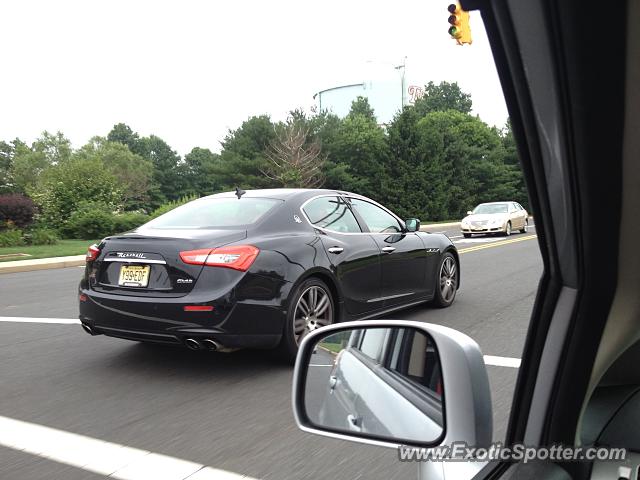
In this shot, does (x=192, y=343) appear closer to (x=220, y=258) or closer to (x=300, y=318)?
(x=220, y=258)

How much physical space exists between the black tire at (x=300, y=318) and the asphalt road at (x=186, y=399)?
20 centimetres

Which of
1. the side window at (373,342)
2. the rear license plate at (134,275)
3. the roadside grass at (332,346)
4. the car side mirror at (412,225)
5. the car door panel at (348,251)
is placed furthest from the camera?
the car side mirror at (412,225)

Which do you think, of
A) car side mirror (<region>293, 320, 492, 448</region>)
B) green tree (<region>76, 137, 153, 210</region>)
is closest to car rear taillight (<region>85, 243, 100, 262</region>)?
car side mirror (<region>293, 320, 492, 448</region>)

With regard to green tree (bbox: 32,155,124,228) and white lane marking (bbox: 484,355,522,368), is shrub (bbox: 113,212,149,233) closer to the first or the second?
green tree (bbox: 32,155,124,228)

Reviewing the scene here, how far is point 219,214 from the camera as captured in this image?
211 inches

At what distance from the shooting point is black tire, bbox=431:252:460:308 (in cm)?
741

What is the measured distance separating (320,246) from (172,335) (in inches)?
61.6

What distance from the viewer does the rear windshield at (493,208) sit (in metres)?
23.1

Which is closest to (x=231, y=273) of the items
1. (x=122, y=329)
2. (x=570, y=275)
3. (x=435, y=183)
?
(x=122, y=329)

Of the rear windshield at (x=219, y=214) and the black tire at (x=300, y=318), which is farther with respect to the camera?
the rear windshield at (x=219, y=214)

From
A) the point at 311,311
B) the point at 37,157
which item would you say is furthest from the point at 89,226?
the point at 37,157

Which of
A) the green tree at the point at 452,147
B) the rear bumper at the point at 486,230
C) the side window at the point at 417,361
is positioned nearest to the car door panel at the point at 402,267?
the side window at the point at 417,361

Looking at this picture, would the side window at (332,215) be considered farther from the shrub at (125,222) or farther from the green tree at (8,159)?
the green tree at (8,159)

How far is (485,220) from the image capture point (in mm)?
22594
